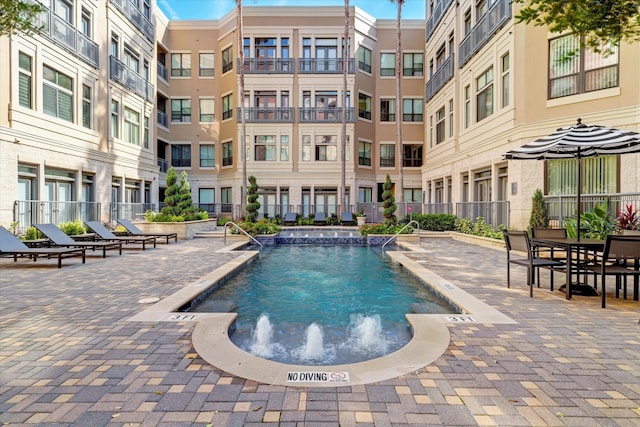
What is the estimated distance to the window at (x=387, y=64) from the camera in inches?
1104

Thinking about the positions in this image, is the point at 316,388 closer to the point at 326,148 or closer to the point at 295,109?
the point at 326,148

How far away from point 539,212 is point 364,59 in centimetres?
1995

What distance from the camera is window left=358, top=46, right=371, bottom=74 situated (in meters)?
27.2

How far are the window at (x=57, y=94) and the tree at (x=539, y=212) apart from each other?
18.0 meters

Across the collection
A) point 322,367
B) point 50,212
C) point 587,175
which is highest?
point 587,175

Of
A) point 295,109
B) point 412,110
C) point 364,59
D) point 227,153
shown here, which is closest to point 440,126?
point 412,110

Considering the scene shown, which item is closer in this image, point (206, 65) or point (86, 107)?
point (86, 107)

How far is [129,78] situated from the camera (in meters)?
19.9

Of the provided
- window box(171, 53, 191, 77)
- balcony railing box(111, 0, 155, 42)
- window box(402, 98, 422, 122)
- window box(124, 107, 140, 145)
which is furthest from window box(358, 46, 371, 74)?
window box(124, 107, 140, 145)

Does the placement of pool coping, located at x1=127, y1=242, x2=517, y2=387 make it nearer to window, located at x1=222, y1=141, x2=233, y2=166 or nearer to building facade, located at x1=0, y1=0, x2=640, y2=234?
building facade, located at x1=0, y1=0, x2=640, y2=234

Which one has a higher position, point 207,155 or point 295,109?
point 295,109

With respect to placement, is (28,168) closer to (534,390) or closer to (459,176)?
(534,390)

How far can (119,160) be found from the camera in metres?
18.7

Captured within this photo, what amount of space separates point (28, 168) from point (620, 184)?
1968 centimetres
